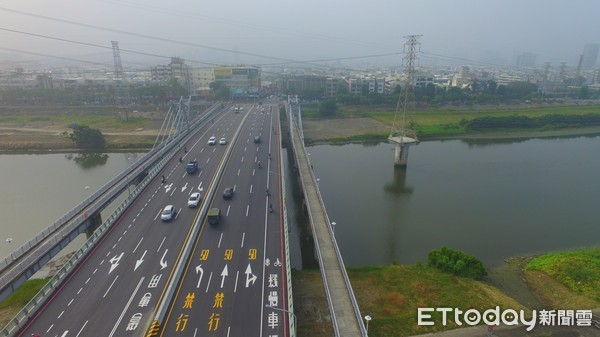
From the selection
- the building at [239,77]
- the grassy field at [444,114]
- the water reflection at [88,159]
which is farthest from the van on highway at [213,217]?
the building at [239,77]

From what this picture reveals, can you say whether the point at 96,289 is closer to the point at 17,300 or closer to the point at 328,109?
the point at 17,300

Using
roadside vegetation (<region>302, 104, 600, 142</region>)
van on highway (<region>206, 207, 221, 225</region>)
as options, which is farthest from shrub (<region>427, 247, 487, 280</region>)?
roadside vegetation (<region>302, 104, 600, 142</region>)

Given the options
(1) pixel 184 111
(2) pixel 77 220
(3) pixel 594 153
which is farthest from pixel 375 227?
(3) pixel 594 153

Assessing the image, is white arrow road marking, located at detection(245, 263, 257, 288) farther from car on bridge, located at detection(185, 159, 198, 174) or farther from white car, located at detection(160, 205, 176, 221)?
car on bridge, located at detection(185, 159, 198, 174)

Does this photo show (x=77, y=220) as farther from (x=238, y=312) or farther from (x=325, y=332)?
(x=325, y=332)

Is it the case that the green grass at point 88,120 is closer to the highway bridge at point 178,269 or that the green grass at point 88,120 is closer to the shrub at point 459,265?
the highway bridge at point 178,269

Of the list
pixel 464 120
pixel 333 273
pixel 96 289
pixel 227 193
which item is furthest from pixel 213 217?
pixel 464 120
